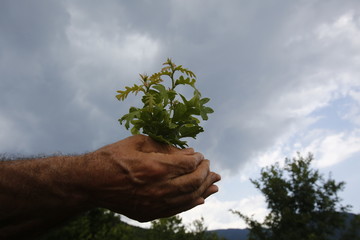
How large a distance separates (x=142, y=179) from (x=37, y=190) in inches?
34.1

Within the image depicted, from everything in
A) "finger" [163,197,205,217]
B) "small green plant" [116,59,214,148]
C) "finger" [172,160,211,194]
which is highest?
"small green plant" [116,59,214,148]

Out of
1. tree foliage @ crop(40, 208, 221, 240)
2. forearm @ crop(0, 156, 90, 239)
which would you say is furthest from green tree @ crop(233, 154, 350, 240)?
forearm @ crop(0, 156, 90, 239)

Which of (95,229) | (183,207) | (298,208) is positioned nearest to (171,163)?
(183,207)

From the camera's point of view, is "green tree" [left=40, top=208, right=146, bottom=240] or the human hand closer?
the human hand

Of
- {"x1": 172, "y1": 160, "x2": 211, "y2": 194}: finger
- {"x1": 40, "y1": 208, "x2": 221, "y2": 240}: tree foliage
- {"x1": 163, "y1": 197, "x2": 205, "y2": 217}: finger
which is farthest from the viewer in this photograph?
{"x1": 40, "y1": 208, "x2": 221, "y2": 240}: tree foliage

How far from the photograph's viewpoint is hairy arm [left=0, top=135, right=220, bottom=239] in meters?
2.32

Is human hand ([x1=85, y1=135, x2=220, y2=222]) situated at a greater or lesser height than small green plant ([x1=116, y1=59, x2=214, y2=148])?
lesser

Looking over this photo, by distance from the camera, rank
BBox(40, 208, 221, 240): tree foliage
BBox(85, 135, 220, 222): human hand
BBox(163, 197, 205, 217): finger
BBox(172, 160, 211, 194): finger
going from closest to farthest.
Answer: BBox(85, 135, 220, 222): human hand → BBox(172, 160, 211, 194): finger → BBox(163, 197, 205, 217): finger → BBox(40, 208, 221, 240): tree foliage

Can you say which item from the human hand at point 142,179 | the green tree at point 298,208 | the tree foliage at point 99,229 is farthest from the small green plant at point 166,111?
the green tree at point 298,208

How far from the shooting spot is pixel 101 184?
2.32 meters

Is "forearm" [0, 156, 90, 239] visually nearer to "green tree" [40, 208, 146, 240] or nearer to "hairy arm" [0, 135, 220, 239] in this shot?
"hairy arm" [0, 135, 220, 239]

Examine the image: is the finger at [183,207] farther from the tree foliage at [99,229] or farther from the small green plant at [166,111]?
the tree foliage at [99,229]

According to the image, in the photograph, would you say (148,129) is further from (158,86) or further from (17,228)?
(17,228)

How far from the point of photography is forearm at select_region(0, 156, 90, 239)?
2373mm
